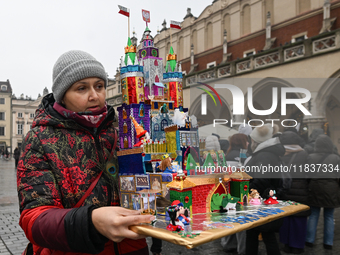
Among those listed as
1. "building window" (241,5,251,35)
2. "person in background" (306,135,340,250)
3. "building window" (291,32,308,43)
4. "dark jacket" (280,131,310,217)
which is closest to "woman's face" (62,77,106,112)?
"dark jacket" (280,131,310,217)

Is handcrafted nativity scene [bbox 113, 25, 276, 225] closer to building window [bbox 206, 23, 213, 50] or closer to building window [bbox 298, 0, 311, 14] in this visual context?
building window [bbox 298, 0, 311, 14]

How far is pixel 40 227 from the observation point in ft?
4.24

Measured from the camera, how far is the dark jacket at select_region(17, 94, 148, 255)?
4.18ft

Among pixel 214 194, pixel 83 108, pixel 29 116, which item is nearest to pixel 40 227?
pixel 83 108

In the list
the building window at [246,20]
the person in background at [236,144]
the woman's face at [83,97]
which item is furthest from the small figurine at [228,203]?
the building window at [246,20]

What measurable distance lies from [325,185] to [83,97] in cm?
526

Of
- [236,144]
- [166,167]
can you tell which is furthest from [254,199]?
[236,144]

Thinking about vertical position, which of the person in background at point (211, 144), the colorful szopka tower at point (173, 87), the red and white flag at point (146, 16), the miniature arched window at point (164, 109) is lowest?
the person in background at point (211, 144)

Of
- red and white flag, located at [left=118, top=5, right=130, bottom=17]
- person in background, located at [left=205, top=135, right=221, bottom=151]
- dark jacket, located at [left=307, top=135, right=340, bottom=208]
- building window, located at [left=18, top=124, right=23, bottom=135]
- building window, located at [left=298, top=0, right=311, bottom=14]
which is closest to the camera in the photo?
red and white flag, located at [left=118, top=5, right=130, bottom=17]

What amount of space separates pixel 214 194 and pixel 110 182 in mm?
1044

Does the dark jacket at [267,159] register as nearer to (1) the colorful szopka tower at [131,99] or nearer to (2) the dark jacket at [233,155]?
(2) the dark jacket at [233,155]

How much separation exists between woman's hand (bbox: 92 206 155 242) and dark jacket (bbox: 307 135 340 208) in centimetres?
512

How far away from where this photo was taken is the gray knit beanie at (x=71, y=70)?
1685mm

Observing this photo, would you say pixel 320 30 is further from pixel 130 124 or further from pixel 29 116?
pixel 29 116
